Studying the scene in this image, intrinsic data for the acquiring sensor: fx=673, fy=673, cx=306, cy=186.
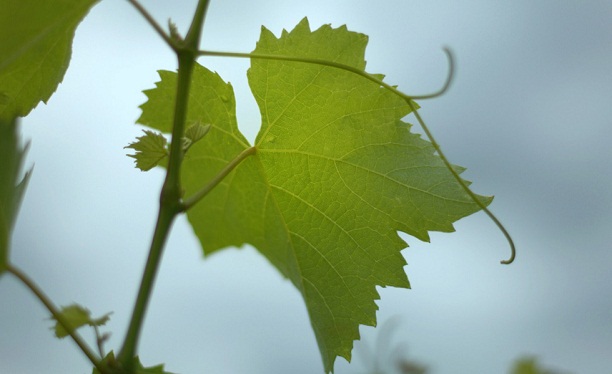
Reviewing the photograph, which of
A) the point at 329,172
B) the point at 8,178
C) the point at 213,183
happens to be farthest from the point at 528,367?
the point at 8,178

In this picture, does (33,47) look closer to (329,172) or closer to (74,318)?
(74,318)

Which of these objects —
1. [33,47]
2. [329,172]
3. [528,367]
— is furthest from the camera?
[528,367]

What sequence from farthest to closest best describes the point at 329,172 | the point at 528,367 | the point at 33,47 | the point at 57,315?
the point at 528,367
the point at 329,172
the point at 33,47
the point at 57,315

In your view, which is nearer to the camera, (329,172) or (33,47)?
(33,47)

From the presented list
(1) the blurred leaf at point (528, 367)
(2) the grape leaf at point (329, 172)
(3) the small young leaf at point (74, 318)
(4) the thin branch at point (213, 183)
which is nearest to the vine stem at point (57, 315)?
(3) the small young leaf at point (74, 318)

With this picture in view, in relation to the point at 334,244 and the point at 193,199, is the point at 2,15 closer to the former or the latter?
the point at 193,199

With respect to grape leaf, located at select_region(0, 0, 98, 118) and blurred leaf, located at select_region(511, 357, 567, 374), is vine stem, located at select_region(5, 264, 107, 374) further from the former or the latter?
blurred leaf, located at select_region(511, 357, 567, 374)

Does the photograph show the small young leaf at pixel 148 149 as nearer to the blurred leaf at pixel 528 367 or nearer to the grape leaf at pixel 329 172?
the grape leaf at pixel 329 172
